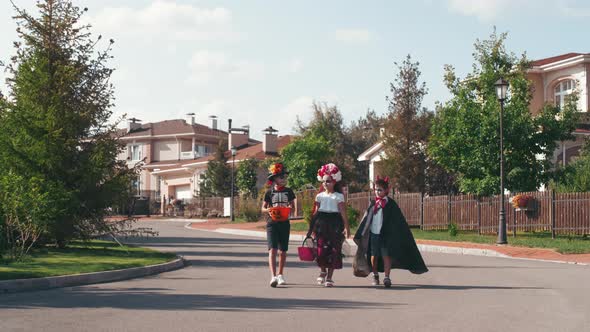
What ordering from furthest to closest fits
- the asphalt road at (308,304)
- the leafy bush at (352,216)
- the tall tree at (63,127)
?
the leafy bush at (352,216)
the tall tree at (63,127)
the asphalt road at (308,304)

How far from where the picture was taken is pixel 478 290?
39.9ft

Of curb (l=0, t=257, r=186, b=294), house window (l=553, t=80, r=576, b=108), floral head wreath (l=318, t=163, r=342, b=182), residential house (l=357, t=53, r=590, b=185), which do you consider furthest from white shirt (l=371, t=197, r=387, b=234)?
house window (l=553, t=80, r=576, b=108)

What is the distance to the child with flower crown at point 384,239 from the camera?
41.0 feet

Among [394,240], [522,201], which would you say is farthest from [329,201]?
[522,201]

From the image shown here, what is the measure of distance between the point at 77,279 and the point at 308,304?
463 centimetres

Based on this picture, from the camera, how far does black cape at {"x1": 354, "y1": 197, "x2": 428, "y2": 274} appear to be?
12492 mm

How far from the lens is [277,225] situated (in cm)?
1244

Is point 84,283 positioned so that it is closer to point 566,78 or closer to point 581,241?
point 581,241

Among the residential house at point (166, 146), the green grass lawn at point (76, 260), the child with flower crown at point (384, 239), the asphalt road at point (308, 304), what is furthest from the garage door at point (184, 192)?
the child with flower crown at point (384, 239)

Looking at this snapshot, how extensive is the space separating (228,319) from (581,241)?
763 inches

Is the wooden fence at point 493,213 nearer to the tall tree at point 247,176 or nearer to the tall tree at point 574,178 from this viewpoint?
the tall tree at point 574,178

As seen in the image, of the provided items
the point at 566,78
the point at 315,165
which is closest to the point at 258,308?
the point at 566,78

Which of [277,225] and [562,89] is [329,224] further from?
[562,89]

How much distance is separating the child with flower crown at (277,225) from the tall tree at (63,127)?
7.01m
